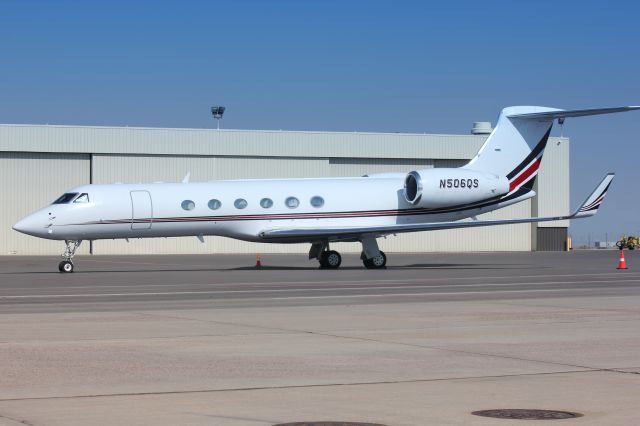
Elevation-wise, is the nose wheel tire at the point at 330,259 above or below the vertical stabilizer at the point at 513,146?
below

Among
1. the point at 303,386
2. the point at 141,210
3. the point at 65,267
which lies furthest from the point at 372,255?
the point at 303,386

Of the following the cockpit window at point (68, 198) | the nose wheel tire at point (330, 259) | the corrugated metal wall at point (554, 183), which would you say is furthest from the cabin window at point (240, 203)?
the corrugated metal wall at point (554, 183)

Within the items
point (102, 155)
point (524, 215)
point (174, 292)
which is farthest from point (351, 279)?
point (524, 215)

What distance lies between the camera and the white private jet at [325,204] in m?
33.8

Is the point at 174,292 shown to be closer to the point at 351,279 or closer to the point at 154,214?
the point at 351,279

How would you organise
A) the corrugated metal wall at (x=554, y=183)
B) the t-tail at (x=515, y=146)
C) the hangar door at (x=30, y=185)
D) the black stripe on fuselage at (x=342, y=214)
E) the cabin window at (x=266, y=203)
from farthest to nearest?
the corrugated metal wall at (x=554, y=183), the hangar door at (x=30, y=185), the t-tail at (x=515, y=146), the cabin window at (x=266, y=203), the black stripe on fuselage at (x=342, y=214)

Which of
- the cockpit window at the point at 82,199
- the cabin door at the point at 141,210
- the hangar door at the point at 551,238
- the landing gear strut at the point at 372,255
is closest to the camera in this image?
the cockpit window at the point at 82,199

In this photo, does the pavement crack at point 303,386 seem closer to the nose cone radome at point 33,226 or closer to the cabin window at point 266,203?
the nose cone radome at point 33,226

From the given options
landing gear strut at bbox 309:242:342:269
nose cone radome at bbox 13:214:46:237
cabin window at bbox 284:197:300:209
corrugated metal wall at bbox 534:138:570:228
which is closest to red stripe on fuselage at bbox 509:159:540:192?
landing gear strut at bbox 309:242:342:269

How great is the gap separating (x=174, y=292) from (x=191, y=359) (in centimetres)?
1209

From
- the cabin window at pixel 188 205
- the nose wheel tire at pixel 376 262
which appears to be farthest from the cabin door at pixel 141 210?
the nose wheel tire at pixel 376 262

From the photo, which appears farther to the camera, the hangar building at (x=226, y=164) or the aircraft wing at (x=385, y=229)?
the hangar building at (x=226, y=164)

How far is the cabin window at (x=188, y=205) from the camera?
34.7 metres

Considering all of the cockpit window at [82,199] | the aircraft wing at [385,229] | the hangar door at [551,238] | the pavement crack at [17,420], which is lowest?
the hangar door at [551,238]
